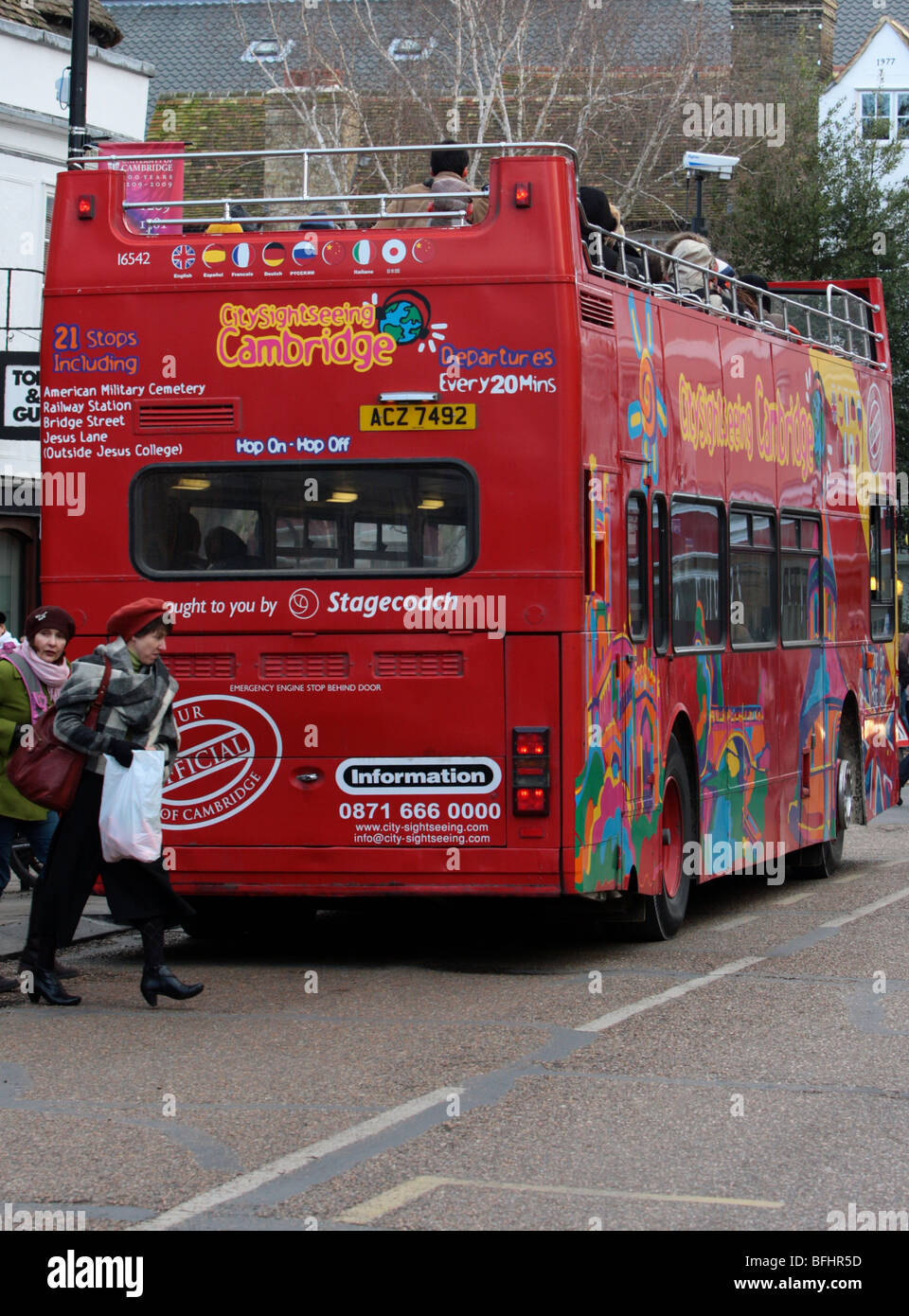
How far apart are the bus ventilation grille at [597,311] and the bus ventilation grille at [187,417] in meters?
1.80

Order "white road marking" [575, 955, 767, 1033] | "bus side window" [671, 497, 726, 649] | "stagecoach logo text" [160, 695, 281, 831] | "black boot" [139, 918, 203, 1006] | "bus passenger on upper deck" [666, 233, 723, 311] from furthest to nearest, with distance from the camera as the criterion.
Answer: "bus passenger on upper deck" [666, 233, 723, 311] < "bus side window" [671, 497, 726, 649] < "stagecoach logo text" [160, 695, 281, 831] < "black boot" [139, 918, 203, 1006] < "white road marking" [575, 955, 767, 1033]

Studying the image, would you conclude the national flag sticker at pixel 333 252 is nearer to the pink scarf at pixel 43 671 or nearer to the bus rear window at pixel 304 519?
the bus rear window at pixel 304 519

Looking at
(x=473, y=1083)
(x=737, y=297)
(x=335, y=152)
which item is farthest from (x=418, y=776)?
(x=737, y=297)

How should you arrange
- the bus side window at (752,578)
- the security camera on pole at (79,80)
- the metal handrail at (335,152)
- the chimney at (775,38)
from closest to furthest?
the metal handrail at (335,152), the bus side window at (752,578), the security camera on pole at (79,80), the chimney at (775,38)

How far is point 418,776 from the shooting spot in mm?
10180

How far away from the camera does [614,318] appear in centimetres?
1070

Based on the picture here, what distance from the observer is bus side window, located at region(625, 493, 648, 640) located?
35.8 feet

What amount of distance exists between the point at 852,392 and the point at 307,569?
7266mm

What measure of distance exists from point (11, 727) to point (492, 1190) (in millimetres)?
5178

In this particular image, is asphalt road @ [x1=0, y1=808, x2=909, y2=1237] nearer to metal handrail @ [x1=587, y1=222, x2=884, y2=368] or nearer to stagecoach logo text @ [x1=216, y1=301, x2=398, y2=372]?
stagecoach logo text @ [x1=216, y1=301, x2=398, y2=372]

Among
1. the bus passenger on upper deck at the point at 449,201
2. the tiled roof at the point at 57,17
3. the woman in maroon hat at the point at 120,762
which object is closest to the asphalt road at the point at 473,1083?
the woman in maroon hat at the point at 120,762

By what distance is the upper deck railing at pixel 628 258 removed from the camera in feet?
33.7

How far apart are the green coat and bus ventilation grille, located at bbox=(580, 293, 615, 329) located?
3.41 metres

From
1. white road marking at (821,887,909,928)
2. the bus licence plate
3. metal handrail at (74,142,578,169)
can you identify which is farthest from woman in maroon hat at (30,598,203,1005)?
white road marking at (821,887,909,928)
